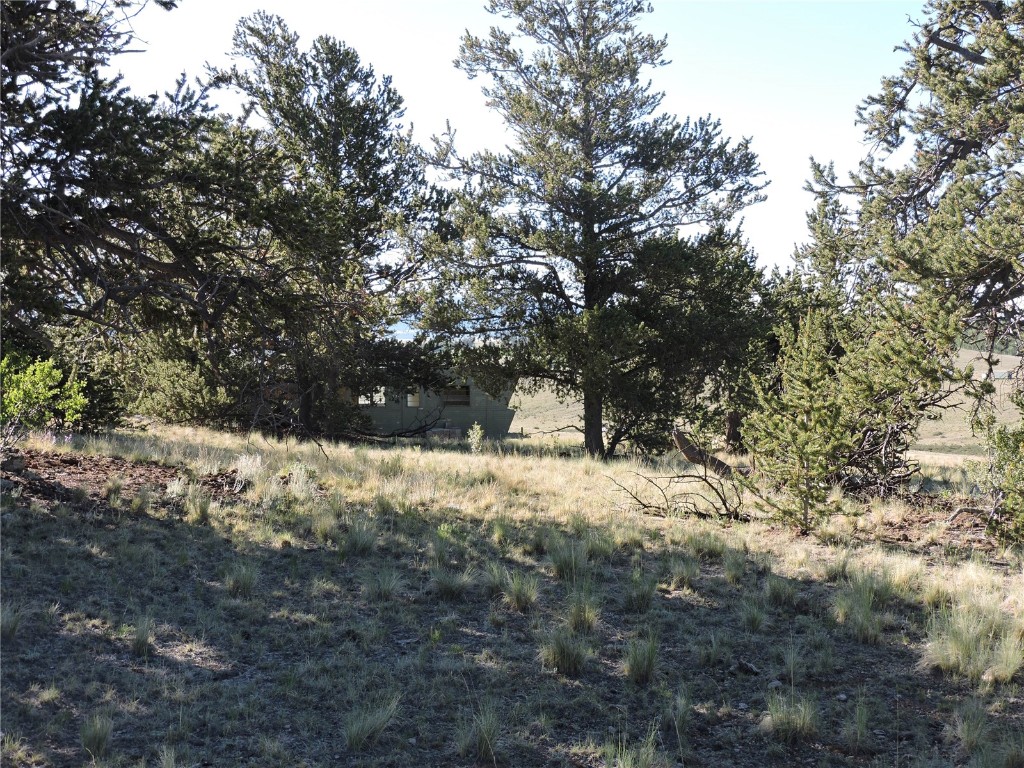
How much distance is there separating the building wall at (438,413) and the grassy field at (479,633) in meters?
15.5

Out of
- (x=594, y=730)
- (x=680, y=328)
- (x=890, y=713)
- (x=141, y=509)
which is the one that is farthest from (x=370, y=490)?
(x=680, y=328)

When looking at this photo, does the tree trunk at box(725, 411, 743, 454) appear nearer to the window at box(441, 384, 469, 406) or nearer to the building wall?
the building wall

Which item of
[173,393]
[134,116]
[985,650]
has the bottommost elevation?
[985,650]

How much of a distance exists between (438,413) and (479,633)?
64.4ft

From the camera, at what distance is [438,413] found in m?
25.7

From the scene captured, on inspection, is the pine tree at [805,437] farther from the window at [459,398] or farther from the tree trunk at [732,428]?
the window at [459,398]

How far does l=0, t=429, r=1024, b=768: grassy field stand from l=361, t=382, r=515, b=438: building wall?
15516mm

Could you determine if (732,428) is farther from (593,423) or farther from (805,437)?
(805,437)

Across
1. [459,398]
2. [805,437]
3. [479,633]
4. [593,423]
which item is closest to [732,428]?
[593,423]

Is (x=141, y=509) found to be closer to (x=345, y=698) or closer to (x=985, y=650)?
(x=345, y=698)

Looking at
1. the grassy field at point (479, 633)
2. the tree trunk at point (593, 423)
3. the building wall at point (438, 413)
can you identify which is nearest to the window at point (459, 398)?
the building wall at point (438, 413)

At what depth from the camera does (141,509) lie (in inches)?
333

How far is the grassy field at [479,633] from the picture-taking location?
15.6 feet

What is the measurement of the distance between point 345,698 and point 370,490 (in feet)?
16.9
